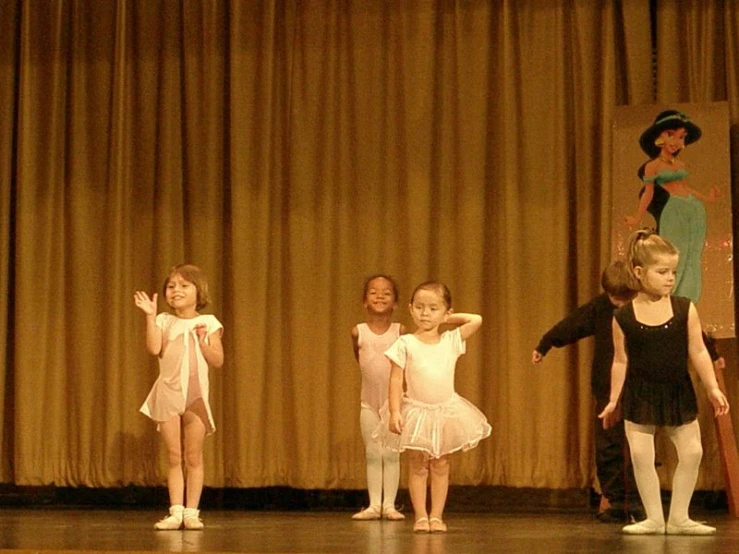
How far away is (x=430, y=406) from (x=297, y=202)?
196 centimetres

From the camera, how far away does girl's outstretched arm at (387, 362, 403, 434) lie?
17.0 ft

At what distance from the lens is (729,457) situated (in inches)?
235

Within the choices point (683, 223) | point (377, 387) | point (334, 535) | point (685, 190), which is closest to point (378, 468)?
point (377, 387)

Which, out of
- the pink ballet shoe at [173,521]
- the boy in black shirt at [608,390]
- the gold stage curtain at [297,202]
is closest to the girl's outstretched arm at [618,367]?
the boy in black shirt at [608,390]

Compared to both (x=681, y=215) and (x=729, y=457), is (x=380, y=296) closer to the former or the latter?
(x=681, y=215)

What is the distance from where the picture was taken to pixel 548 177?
6695mm

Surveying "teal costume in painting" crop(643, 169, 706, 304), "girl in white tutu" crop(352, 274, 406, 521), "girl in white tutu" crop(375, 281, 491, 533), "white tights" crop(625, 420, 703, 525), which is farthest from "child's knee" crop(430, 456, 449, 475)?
"teal costume in painting" crop(643, 169, 706, 304)

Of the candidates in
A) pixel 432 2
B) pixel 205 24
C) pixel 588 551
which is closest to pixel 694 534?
pixel 588 551

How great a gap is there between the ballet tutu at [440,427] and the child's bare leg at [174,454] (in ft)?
3.08

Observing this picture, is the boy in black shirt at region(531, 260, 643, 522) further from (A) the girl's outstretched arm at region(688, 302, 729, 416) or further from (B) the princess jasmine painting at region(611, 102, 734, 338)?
(A) the girl's outstretched arm at region(688, 302, 729, 416)

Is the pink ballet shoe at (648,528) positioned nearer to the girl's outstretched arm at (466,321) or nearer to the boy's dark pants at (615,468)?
the boy's dark pants at (615,468)

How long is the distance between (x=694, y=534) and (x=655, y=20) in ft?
9.63

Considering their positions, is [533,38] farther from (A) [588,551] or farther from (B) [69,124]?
(A) [588,551]

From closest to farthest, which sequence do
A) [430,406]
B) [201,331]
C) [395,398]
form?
[395,398] < [430,406] < [201,331]
